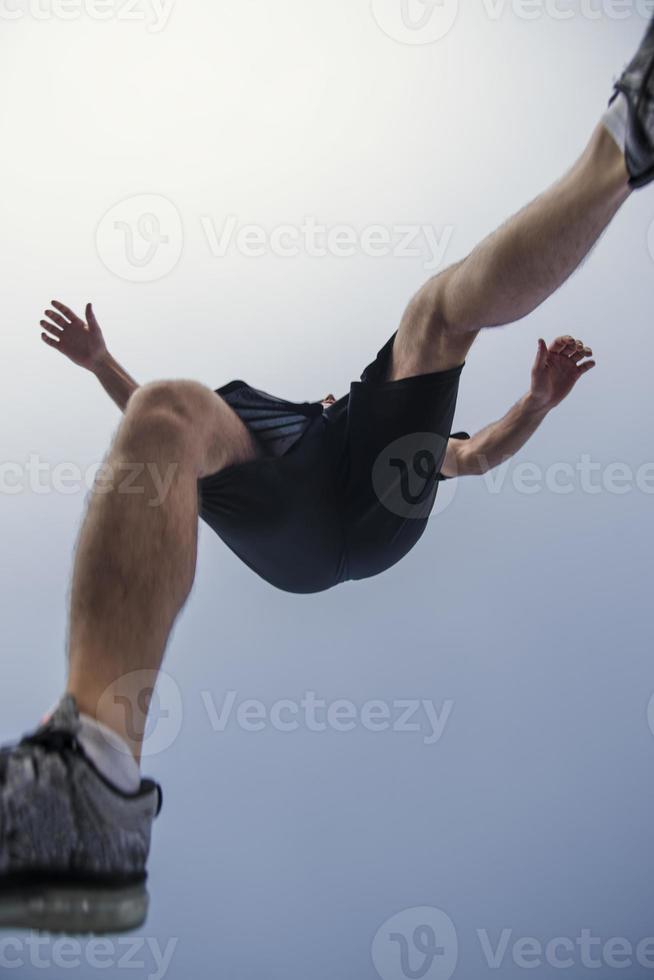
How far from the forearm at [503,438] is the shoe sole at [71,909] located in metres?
0.91

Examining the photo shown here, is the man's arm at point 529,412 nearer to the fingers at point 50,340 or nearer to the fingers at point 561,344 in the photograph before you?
the fingers at point 561,344

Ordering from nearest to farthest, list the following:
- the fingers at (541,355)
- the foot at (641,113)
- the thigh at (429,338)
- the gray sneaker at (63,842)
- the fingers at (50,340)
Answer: the gray sneaker at (63,842), the foot at (641,113), the thigh at (429,338), the fingers at (50,340), the fingers at (541,355)

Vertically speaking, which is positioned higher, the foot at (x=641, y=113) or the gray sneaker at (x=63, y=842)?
the foot at (x=641, y=113)

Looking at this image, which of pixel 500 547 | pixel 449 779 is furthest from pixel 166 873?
pixel 500 547

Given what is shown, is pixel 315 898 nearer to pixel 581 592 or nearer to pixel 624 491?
pixel 581 592

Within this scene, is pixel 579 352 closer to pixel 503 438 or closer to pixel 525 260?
pixel 503 438

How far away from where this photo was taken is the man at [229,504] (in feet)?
1.41

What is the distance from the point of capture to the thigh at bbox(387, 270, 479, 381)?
0.73 m

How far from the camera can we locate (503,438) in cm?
126

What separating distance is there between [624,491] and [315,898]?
107cm

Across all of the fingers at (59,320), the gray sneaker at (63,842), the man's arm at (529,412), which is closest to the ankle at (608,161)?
the gray sneaker at (63,842)

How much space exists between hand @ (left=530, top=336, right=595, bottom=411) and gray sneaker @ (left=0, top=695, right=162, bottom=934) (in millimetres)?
882

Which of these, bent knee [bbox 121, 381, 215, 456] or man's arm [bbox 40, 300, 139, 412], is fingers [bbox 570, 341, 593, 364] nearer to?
man's arm [bbox 40, 300, 139, 412]

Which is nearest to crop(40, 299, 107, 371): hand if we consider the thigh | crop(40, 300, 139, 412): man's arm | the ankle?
crop(40, 300, 139, 412): man's arm
